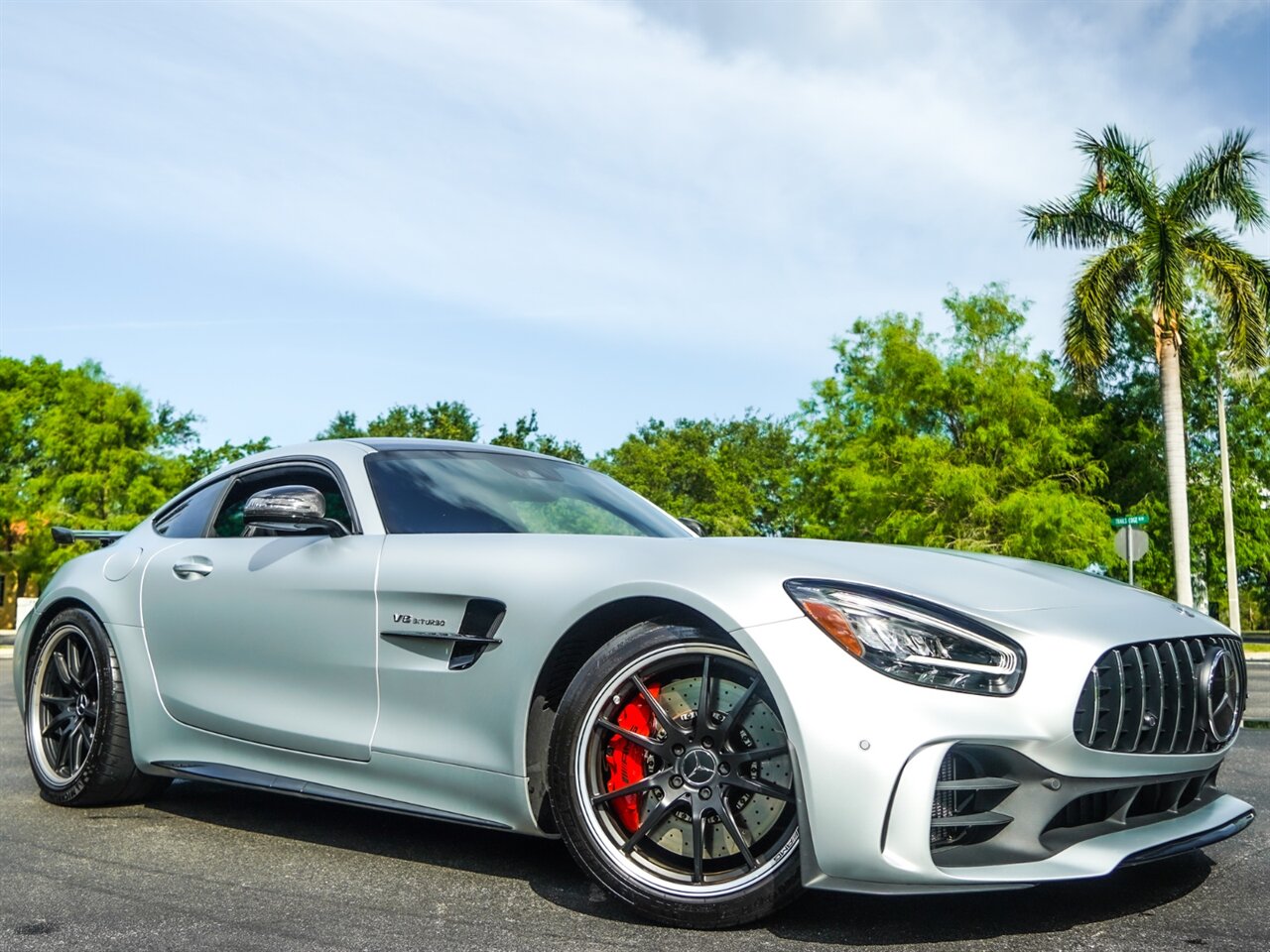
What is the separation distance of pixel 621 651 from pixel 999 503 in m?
28.9

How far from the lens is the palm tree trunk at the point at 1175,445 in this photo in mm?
25703

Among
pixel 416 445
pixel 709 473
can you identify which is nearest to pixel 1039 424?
pixel 709 473

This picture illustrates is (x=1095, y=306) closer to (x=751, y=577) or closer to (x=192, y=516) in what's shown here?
(x=192, y=516)

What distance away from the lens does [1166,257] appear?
84.8 ft

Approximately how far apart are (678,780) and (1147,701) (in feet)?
3.96

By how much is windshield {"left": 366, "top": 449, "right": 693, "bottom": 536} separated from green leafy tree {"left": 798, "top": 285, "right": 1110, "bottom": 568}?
2624 centimetres

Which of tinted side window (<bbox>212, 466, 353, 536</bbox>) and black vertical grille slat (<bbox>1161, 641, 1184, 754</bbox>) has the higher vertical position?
tinted side window (<bbox>212, 466, 353, 536</bbox>)

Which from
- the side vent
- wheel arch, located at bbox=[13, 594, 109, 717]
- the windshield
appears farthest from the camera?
wheel arch, located at bbox=[13, 594, 109, 717]

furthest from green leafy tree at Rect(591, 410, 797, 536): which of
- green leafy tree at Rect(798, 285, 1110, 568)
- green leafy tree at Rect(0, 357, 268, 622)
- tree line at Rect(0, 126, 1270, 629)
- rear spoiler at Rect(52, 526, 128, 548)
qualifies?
rear spoiler at Rect(52, 526, 128, 548)

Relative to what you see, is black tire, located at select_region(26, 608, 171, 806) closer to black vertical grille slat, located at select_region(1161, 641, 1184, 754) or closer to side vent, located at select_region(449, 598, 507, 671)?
side vent, located at select_region(449, 598, 507, 671)

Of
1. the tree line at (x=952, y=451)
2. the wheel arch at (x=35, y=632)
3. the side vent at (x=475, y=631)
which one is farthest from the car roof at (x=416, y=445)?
the tree line at (x=952, y=451)

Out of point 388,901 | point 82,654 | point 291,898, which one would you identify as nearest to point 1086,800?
point 388,901

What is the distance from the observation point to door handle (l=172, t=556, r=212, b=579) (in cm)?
481

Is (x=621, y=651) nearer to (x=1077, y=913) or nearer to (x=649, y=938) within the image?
(x=649, y=938)
